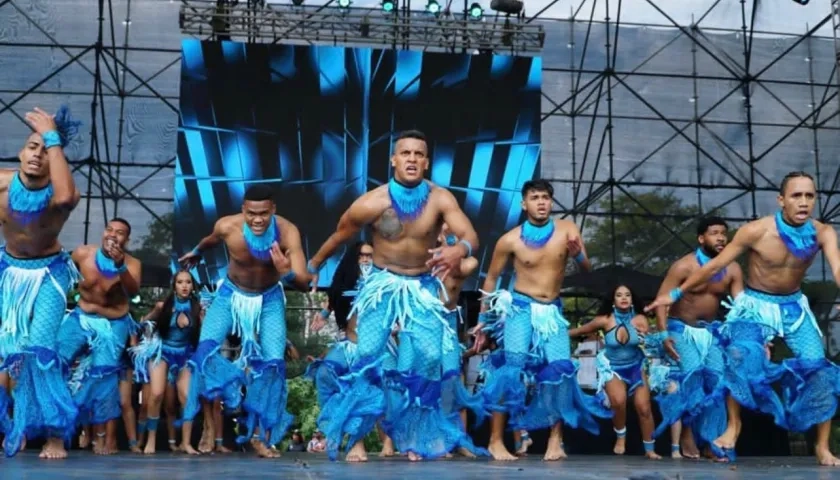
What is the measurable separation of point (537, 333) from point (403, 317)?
1221 mm

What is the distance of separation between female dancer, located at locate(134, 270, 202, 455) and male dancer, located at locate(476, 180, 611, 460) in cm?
206

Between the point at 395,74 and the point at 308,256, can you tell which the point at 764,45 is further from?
the point at 308,256

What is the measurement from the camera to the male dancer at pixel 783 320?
5.64 metres

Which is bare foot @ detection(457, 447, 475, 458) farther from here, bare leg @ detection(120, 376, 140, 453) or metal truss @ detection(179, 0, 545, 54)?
metal truss @ detection(179, 0, 545, 54)

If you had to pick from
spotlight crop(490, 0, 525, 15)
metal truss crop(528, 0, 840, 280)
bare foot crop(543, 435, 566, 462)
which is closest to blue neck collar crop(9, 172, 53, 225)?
bare foot crop(543, 435, 566, 462)

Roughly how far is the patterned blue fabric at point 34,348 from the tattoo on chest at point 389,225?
5.20ft

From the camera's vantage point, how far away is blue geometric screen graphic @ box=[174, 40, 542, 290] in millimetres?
11617

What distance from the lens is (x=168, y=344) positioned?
723cm

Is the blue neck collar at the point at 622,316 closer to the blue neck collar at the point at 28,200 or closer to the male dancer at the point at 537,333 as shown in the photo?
the male dancer at the point at 537,333

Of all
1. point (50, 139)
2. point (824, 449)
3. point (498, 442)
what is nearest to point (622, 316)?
point (498, 442)

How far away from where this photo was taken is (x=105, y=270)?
21.5 ft

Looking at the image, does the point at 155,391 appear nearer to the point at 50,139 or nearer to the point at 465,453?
the point at 465,453

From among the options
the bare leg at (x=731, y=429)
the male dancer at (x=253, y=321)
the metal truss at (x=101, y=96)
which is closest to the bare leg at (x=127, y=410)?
the male dancer at (x=253, y=321)

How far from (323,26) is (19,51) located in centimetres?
375
